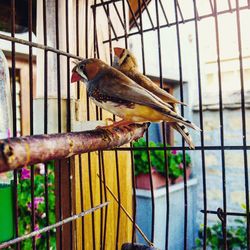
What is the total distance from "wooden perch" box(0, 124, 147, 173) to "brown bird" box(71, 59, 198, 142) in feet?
0.17

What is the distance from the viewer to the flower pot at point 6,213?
833mm

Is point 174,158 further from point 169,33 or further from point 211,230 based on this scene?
point 169,33

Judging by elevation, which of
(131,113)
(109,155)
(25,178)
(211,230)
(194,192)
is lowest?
(211,230)

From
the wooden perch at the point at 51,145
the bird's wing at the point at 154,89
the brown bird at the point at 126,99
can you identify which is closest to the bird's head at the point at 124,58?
the bird's wing at the point at 154,89

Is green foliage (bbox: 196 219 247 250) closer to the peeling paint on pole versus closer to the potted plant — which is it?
the potted plant

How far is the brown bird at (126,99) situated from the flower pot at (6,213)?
0.97ft

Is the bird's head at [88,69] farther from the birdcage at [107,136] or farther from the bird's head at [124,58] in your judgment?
the bird's head at [124,58]

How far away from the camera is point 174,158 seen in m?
2.87

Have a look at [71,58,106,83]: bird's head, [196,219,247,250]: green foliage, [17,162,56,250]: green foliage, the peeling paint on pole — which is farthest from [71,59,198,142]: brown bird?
[196,219,247,250]: green foliage

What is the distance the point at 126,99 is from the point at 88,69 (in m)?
0.16

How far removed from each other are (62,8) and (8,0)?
0.30m

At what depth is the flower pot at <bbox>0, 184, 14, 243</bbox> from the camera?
83 centimetres

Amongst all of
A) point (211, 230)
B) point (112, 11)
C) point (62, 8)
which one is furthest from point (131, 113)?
point (211, 230)

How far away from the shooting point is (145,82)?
1016 mm
